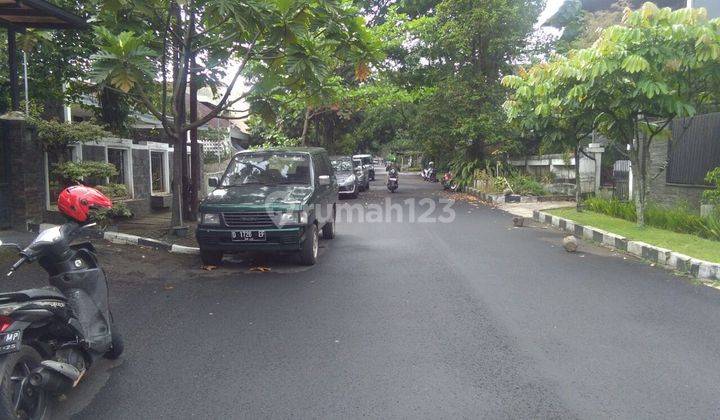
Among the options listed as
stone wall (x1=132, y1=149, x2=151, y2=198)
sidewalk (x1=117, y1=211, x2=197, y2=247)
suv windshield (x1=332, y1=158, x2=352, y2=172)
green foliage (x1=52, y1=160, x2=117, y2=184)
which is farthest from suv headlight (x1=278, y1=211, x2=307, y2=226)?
suv windshield (x1=332, y1=158, x2=352, y2=172)

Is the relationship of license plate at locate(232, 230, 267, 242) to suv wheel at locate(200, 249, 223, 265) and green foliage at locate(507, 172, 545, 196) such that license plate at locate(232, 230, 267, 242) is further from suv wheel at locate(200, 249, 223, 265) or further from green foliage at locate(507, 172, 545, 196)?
green foliage at locate(507, 172, 545, 196)

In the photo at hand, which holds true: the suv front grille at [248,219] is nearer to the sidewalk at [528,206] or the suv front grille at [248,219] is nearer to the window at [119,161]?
the window at [119,161]

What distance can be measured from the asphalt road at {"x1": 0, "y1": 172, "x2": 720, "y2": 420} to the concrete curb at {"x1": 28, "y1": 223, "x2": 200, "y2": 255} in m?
0.70

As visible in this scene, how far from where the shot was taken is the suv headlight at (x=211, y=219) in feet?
26.7

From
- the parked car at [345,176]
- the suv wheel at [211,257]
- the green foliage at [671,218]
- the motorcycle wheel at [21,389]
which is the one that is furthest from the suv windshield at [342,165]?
the motorcycle wheel at [21,389]

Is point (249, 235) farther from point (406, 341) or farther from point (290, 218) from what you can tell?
point (406, 341)

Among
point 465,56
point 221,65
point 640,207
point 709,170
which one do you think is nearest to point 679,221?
point 640,207

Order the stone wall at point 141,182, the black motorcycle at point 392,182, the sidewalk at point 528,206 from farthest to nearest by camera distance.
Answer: the black motorcycle at point 392,182 < the sidewalk at point 528,206 < the stone wall at point 141,182

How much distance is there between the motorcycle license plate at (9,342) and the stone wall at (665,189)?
12.8 metres

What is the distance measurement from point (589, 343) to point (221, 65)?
31.2 feet

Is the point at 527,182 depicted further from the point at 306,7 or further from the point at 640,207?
the point at 306,7

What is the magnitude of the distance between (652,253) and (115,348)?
8.03 metres

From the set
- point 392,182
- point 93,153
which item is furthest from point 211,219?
point 392,182

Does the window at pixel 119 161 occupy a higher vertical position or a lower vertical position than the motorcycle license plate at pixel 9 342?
higher
